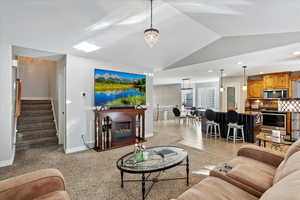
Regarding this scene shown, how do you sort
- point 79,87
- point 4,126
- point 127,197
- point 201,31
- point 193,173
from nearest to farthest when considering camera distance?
1. point 127,197
2. point 193,173
3. point 4,126
4. point 201,31
5. point 79,87

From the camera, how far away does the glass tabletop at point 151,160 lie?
196 cm

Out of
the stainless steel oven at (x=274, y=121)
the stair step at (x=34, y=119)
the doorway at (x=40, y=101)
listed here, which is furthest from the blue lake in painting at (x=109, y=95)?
the stainless steel oven at (x=274, y=121)

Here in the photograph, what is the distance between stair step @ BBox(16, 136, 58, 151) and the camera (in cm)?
398

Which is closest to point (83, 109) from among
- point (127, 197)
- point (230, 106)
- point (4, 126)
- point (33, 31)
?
point (4, 126)

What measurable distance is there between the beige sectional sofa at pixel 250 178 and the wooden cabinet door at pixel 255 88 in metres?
5.46

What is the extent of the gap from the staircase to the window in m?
8.91

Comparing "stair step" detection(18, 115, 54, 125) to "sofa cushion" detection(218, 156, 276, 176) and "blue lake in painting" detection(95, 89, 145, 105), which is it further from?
"sofa cushion" detection(218, 156, 276, 176)

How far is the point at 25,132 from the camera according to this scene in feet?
14.3

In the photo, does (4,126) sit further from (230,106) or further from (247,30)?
(230,106)

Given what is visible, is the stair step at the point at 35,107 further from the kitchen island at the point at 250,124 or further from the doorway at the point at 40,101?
the kitchen island at the point at 250,124

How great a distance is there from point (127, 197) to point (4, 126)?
290cm

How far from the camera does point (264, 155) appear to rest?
194 cm

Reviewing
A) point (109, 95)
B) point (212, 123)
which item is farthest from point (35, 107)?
point (212, 123)

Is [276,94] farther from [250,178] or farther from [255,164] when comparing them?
[250,178]
